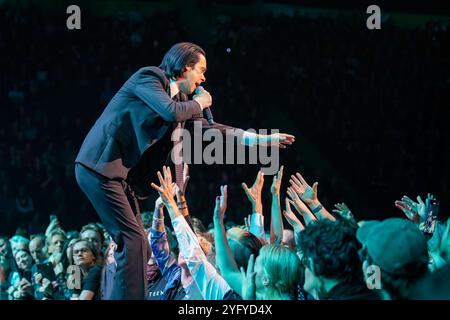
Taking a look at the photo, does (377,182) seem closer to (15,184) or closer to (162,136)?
(15,184)

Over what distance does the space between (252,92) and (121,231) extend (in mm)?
8888

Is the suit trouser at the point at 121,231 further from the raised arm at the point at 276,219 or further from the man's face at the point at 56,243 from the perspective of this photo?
the man's face at the point at 56,243

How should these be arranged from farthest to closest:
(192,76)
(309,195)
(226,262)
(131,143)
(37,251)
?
1. (37,251)
2. (309,195)
3. (192,76)
4. (131,143)
5. (226,262)

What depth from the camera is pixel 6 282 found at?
625 centimetres

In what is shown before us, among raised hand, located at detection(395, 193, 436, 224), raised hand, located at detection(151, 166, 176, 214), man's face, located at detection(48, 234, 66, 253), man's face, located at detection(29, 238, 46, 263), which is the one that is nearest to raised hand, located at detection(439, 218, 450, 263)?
raised hand, located at detection(395, 193, 436, 224)

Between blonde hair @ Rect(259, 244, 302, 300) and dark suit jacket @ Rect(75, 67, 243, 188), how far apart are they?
1.12 metres

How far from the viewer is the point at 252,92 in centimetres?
1265

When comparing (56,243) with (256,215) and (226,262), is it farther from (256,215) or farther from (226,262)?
(226,262)

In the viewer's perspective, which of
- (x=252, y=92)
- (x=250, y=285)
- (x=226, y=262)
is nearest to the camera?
(x=250, y=285)

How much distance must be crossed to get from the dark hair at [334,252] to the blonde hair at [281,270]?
0.60 ft

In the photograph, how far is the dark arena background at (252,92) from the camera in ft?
35.2

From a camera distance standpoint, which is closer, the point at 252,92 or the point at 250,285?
the point at 250,285

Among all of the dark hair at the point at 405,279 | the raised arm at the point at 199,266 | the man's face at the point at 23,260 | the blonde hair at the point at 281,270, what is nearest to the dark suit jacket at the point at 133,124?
the raised arm at the point at 199,266

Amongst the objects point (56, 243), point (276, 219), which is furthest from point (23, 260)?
point (276, 219)
